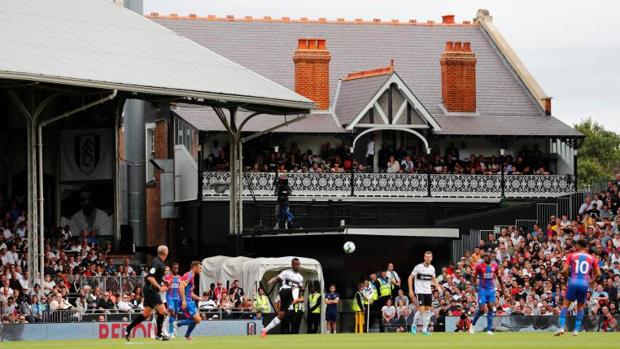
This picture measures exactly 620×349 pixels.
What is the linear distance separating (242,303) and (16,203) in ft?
34.8

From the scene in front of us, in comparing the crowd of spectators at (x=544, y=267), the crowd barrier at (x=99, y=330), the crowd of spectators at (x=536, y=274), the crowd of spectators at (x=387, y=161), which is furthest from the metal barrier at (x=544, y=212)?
the crowd barrier at (x=99, y=330)

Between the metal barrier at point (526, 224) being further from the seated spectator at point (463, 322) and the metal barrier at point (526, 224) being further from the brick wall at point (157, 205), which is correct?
the brick wall at point (157, 205)

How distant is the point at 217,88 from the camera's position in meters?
50.1

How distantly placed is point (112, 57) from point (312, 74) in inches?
558

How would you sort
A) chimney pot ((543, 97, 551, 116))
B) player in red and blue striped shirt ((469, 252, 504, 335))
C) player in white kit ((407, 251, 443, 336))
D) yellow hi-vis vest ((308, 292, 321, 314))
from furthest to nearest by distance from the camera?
chimney pot ((543, 97, 551, 116)), yellow hi-vis vest ((308, 292, 321, 314)), player in white kit ((407, 251, 443, 336)), player in red and blue striped shirt ((469, 252, 504, 335))

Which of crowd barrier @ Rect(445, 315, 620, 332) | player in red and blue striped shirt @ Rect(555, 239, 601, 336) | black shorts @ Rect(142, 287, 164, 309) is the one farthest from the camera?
crowd barrier @ Rect(445, 315, 620, 332)

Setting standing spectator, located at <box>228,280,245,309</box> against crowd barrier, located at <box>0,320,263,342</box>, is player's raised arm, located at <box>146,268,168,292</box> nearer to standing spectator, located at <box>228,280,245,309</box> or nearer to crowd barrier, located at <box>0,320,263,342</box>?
crowd barrier, located at <box>0,320,263,342</box>

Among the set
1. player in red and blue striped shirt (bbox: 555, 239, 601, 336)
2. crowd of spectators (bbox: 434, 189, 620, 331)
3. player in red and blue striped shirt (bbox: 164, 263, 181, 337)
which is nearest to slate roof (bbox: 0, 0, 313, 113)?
crowd of spectators (bbox: 434, 189, 620, 331)

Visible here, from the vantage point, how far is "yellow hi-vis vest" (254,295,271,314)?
4644 centimetres

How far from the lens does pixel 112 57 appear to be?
161 feet

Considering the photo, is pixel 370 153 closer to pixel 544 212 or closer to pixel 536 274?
pixel 544 212

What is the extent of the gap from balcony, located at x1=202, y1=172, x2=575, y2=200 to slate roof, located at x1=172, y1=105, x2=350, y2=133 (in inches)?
66.6

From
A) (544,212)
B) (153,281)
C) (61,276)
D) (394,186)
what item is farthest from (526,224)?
(153,281)

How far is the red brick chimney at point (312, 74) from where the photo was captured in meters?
62.1
